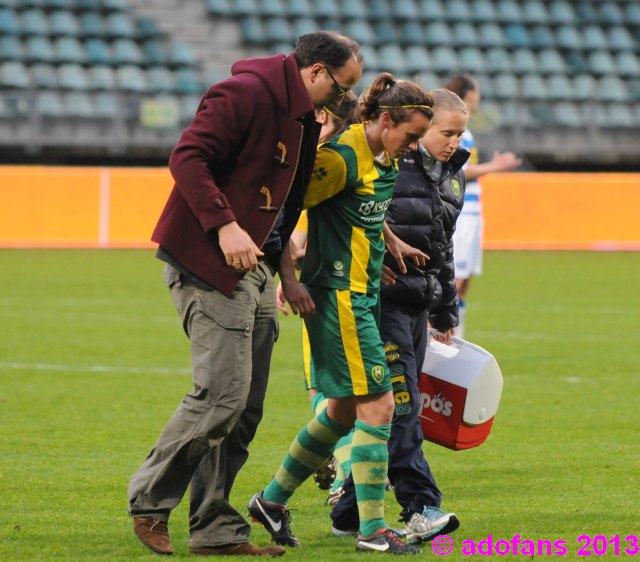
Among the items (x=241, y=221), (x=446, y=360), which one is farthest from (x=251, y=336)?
(x=446, y=360)

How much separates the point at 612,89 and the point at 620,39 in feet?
9.11

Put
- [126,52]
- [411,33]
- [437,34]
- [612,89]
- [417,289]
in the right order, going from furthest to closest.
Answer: [437,34]
[411,33]
[612,89]
[126,52]
[417,289]

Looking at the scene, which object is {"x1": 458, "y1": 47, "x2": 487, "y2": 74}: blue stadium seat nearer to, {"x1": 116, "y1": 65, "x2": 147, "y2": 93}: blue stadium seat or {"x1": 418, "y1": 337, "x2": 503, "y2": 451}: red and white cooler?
{"x1": 116, "y1": 65, "x2": 147, "y2": 93}: blue stadium seat

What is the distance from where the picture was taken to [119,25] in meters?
26.6

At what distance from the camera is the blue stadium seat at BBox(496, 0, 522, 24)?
1187 inches

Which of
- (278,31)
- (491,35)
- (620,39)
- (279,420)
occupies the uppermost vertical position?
(278,31)

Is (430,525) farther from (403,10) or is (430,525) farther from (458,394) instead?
(403,10)

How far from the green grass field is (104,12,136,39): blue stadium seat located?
11.4 meters

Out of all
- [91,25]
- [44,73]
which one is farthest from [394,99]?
[91,25]

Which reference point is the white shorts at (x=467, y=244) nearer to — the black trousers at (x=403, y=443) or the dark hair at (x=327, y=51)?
the black trousers at (x=403, y=443)

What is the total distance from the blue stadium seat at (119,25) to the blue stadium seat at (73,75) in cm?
138

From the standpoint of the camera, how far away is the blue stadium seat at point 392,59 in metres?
27.7

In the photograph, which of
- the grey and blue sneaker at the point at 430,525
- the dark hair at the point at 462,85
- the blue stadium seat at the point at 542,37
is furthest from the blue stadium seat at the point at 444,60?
the grey and blue sneaker at the point at 430,525

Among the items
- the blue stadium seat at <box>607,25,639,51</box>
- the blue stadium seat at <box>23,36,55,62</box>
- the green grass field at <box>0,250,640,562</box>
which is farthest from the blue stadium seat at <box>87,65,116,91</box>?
the blue stadium seat at <box>607,25,639,51</box>
